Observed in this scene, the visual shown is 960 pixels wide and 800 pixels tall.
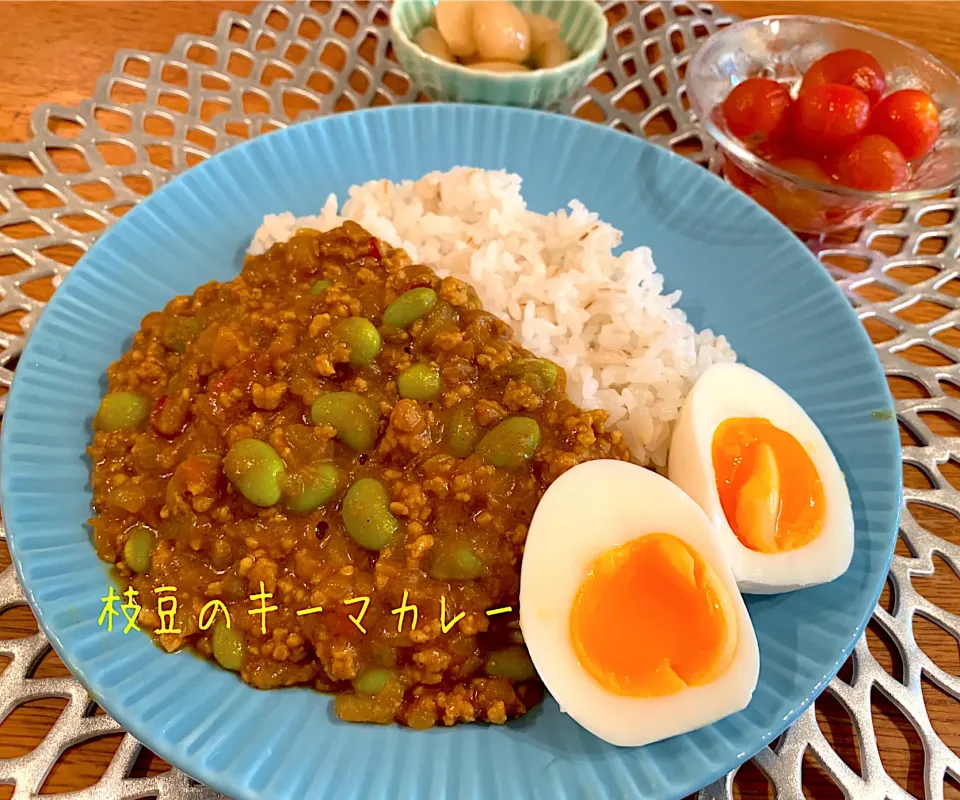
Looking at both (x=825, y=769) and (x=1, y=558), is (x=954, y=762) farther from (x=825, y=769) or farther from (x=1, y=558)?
(x=1, y=558)

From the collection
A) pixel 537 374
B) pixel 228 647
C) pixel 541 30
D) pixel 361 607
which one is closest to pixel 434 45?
pixel 541 30

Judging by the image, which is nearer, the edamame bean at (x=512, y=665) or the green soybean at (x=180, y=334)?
the edamame bean at (x=512, y=665)

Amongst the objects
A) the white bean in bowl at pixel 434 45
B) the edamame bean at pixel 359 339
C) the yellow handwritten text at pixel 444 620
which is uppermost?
the white bean in bowl at pixel 434 45

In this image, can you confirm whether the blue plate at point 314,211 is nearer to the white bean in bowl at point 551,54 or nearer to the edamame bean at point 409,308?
the white bean in bowl at point 551,54

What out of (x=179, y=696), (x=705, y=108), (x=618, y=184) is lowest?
(x=179, y=696)

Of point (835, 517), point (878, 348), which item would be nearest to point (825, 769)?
point (835, 517)

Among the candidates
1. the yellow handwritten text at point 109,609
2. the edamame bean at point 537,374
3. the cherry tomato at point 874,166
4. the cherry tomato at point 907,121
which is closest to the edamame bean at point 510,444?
the edamame bean at point 537,374

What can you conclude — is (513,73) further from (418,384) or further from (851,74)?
(418,384)

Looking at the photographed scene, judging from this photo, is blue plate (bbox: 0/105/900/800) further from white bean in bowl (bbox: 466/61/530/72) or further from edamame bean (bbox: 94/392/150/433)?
white bean in bowl (bbox: 466/61/530/72)
